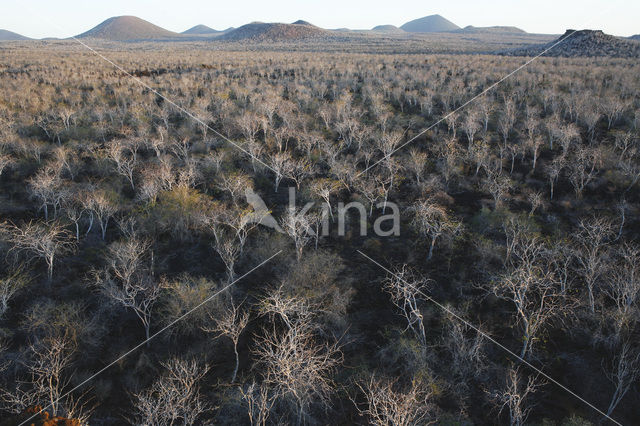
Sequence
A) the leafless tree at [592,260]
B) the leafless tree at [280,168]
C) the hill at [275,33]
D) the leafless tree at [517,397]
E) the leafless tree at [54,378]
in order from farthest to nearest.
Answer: the hill at [275,33]
the leafless tree at [280,168]
the leafless tree at [592,260]
the leafless tree at [54,378]
the leafless tree at [517,397]

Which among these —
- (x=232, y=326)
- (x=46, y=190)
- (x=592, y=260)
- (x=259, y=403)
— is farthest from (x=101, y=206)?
(x=592, y=260)

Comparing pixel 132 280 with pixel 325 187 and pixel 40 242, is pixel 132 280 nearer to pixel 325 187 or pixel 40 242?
pixel 40 242

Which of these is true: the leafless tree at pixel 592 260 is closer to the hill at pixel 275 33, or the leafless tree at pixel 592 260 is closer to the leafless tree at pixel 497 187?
the leafless tree at pixel 497 187

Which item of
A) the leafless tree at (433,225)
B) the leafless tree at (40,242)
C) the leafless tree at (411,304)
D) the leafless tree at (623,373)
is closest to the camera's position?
the leafless tree at (623,373)

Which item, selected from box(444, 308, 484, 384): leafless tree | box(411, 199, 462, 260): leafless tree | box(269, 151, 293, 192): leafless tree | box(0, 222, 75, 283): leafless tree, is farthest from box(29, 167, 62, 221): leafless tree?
box(444, 308, 484, 384): leafless tree

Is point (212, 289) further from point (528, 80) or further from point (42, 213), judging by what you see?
point (528, 80)

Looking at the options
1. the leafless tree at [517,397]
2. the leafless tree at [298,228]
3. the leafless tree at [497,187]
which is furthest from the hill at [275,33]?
the leafless tree at [517,397]
